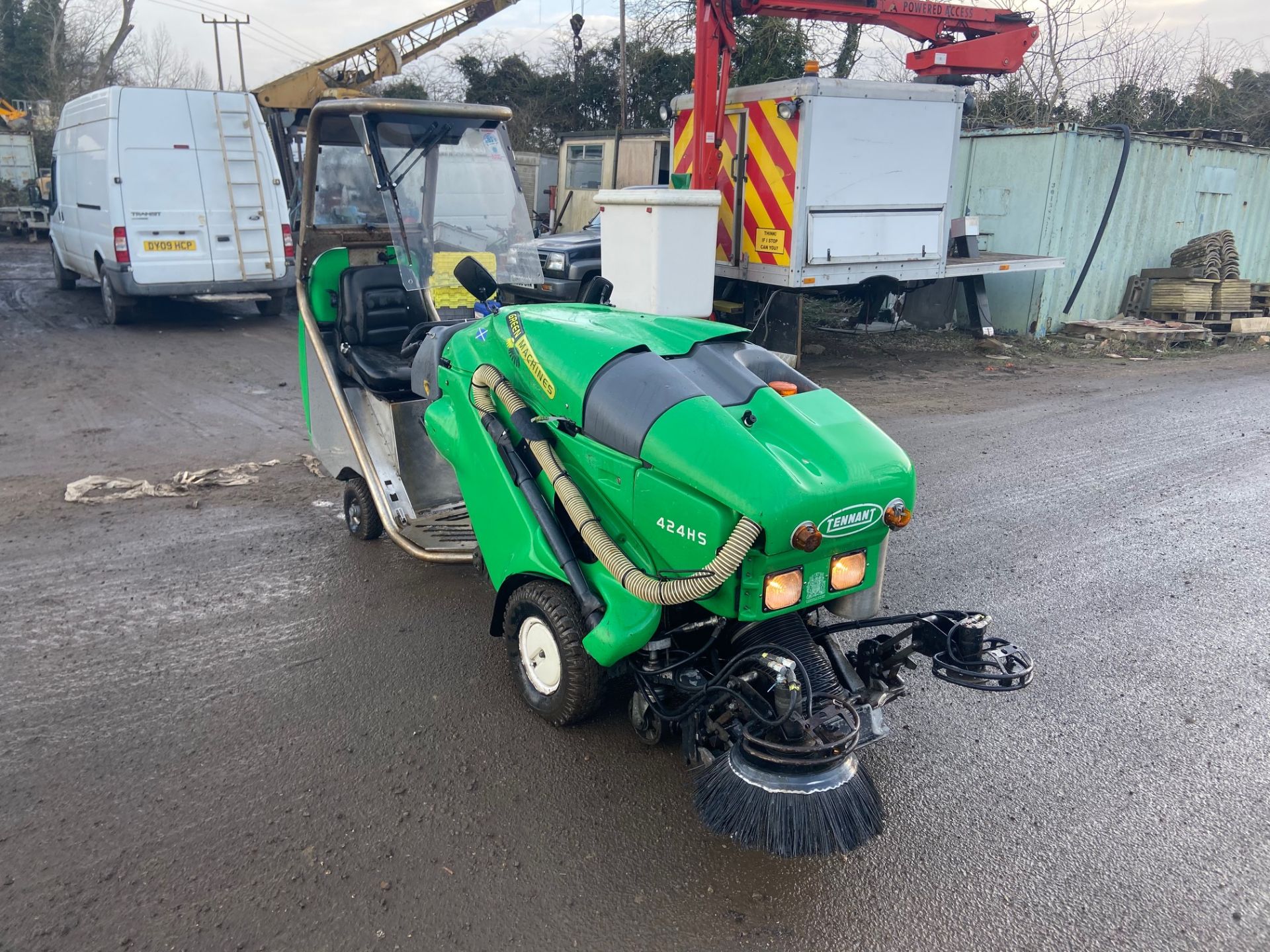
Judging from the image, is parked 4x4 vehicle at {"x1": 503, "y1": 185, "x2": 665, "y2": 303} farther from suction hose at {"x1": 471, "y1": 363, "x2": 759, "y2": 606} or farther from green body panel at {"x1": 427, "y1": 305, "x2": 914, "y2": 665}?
green body panel at {"x1": 427, "y1": 305, "x2": 914, "y2": 665}

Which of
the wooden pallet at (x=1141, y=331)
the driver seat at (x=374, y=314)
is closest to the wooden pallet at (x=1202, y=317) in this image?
the wooden pallet at (x=1141, y=331)

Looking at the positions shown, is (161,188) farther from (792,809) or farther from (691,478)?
(792,809)

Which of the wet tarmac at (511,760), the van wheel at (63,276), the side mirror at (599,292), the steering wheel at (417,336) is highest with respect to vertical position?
the side mirror at (599,292)

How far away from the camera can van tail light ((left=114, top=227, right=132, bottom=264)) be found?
10000 mm

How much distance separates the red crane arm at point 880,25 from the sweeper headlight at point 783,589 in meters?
7.01

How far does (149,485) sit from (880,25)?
27.0 ft

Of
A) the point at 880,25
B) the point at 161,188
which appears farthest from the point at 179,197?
the point at 880,25

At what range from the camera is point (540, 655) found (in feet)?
10.7

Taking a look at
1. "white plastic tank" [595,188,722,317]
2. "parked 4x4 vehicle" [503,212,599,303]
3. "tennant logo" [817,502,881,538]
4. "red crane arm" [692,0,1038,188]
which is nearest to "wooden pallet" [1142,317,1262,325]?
"red crane arm" [692,0,1038,188]

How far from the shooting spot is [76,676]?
3568 mm

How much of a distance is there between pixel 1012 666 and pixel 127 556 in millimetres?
4130

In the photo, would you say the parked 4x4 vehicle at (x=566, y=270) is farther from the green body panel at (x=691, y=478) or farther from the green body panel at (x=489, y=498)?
the green body panel at (x=691, y=478)

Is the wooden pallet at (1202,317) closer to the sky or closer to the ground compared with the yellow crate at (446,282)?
closer to the ground

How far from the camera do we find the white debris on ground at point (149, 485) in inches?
215
